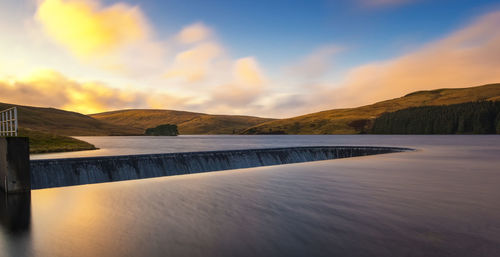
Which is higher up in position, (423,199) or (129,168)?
(129,168)

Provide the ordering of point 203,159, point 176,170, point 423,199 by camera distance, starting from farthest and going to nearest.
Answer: point 203,159 < point 176,170 < point 423,199

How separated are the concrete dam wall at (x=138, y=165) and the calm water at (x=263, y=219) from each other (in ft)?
15.7

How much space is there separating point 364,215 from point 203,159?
19.5m

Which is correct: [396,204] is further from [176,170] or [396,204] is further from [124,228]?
[176,170]

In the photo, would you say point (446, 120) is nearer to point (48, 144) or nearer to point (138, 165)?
point (48, 144)

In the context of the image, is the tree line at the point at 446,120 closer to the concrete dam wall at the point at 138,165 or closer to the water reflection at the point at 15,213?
the concrete dam wall at the point at 138,165

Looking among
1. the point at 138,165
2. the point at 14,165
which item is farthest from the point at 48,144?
the point at 14,165

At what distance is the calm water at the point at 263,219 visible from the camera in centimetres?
729

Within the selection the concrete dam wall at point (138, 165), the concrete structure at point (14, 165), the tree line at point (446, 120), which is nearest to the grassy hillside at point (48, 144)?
the concrete dam wall at point (138, 165)

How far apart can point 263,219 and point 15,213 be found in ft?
30.3

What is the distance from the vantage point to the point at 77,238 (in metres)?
8.26

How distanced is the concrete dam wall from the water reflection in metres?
5.52

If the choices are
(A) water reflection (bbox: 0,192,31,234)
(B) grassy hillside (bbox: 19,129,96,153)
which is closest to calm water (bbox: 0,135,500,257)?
(A) water reflection (bbox: 0,192,31,234)

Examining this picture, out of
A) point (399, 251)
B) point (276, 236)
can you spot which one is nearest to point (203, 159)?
point (276, 236)
